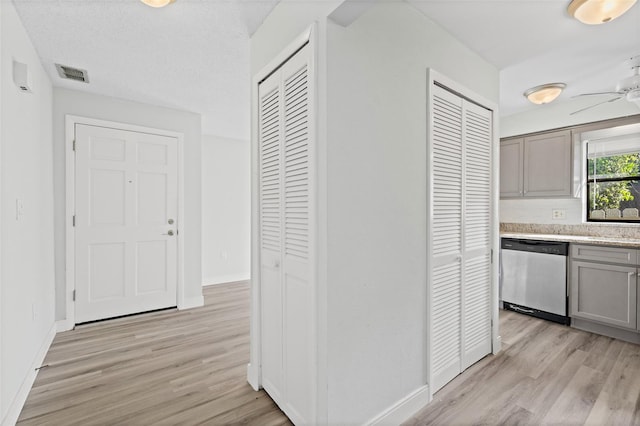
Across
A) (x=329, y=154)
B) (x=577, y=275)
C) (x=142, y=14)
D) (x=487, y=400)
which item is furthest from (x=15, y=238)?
(x=577, y=275)

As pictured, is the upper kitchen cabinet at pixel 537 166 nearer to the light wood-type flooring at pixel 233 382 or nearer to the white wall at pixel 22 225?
the light wood-type flooring at pixel 233 382

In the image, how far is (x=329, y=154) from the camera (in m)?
1.45

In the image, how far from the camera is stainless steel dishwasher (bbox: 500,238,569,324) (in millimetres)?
3232

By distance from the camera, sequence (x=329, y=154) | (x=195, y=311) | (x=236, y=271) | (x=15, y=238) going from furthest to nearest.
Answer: (x=236, y=271) < (x=195, y=311) < (x=15, y=238) < (x=329, y=154)

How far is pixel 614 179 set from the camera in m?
3.45

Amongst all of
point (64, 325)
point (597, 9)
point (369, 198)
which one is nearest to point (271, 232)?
point (369, 198)

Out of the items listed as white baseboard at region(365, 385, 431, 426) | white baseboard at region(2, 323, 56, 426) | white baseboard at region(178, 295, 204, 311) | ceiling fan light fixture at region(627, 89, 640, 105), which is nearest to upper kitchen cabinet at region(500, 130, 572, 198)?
ceiling fan light fixture at region(627, 89, 640, 105)

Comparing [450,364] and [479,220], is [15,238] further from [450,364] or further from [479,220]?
[479,220]

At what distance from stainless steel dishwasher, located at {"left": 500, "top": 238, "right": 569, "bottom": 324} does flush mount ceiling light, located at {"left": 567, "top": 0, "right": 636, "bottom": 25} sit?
7.02 feet

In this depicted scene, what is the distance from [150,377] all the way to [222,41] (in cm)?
247

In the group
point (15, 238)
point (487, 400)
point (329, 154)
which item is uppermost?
point (329, 154)

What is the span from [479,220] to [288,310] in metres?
1.63

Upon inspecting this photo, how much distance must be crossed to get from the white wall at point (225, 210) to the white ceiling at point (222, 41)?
6.34 feet

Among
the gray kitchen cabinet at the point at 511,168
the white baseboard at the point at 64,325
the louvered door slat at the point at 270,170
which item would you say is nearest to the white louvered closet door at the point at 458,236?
the louvered door slat at the point at 270,170
